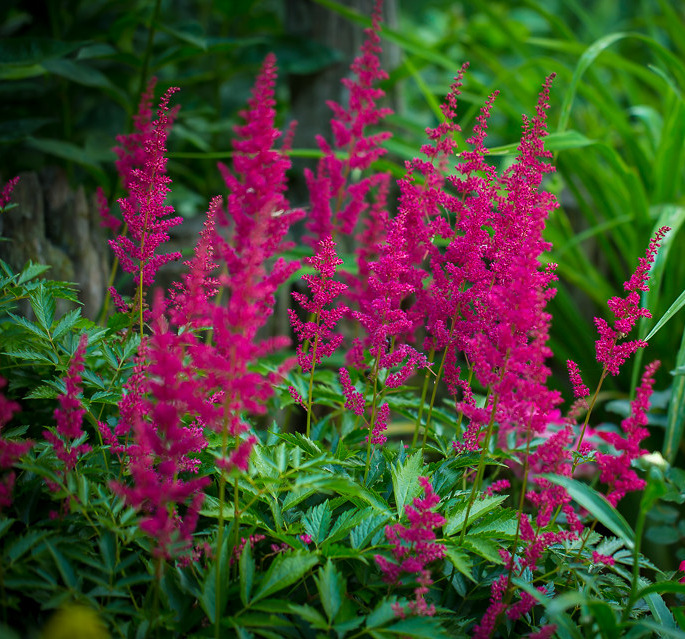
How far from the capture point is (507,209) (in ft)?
4.01

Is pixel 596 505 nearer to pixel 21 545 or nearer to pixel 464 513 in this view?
pixel 464 513

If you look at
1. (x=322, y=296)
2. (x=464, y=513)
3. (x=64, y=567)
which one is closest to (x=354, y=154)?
(x=322, y=296)

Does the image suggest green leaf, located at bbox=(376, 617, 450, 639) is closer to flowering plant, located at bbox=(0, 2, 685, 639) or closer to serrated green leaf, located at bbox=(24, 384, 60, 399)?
flowering plant, located at bbox=(0, 2, 685, 639)

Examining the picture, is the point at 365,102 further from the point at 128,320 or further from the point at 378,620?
the point at 378,620

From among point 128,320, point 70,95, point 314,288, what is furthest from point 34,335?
point 70,95

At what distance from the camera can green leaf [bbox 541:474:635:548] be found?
3.20 feet

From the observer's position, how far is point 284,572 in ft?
3.30

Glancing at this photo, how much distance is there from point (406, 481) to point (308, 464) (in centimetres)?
25

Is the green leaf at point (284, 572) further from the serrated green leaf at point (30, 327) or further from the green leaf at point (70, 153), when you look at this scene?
the green leaf at point (70, 153)

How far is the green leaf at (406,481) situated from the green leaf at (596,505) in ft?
0.93

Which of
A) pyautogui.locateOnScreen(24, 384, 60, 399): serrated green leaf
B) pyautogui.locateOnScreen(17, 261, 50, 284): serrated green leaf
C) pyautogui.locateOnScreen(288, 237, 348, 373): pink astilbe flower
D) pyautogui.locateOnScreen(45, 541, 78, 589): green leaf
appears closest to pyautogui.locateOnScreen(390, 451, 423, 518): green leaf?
pyautogui.locateOnScreen(288, 237, 348, 373): pink astilbe flower

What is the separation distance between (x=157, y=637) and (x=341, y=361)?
5.46 ft

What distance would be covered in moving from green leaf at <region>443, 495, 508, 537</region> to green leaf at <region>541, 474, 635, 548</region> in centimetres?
22

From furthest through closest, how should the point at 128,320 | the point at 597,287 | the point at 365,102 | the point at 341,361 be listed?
the point at 597,287
the point at 341,361
the point at 365,102
the point at 128,320
